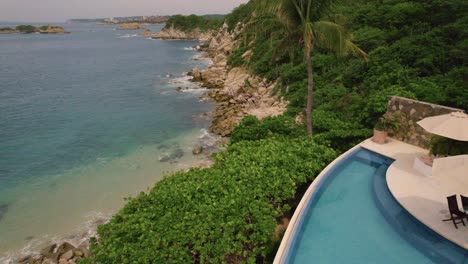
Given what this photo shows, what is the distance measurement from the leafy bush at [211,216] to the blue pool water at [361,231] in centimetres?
90

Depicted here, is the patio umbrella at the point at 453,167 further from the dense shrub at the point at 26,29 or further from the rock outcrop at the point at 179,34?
the dense shrub at the point at 26,29

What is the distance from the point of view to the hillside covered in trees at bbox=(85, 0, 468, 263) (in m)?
6.89

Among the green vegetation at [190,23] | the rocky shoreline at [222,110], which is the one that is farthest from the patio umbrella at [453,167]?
the green vegetation at [190,23]

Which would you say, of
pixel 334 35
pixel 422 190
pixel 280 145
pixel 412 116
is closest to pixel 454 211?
pixel 422 190

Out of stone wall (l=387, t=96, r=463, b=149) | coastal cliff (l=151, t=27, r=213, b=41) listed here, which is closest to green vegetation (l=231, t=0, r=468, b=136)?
stone wall (l=387, t=96, r=463, b=149)

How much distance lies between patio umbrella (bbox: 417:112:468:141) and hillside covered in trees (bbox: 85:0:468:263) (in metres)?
3.29

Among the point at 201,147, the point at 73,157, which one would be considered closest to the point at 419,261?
the point at 201,147

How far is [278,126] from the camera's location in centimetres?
Result: 1335

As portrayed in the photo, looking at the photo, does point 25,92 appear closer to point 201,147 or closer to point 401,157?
point 201,147

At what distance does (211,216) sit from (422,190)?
578 centimetres

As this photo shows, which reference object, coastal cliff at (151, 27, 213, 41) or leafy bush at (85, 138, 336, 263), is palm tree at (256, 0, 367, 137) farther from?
coastal cliff at (151, 27, 213, 41)

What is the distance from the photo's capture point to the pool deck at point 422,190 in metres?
6.04

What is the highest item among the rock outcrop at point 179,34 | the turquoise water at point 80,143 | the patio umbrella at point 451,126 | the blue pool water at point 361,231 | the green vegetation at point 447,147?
the rock outcrop at point 179,34

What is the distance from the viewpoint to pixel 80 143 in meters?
22.4
